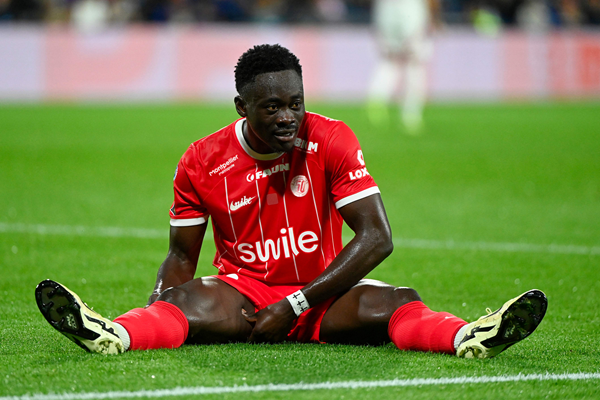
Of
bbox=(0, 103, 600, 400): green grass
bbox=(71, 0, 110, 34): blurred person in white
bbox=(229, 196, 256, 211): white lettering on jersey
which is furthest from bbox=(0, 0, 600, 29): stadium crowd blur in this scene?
bbox=(229, 196, 256, 211): white lettering on jersey

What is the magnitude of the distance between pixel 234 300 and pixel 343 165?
0.79 meters

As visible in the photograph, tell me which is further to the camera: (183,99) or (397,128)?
(183,99)

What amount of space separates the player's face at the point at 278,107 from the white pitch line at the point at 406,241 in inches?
121

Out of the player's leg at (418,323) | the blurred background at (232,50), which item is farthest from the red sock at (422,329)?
the blurred background at (232,50)

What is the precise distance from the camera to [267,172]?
4062 millimetres

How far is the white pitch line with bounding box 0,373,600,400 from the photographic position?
9.91ft

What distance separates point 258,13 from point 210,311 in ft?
67.5

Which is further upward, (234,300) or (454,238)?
(234,300)

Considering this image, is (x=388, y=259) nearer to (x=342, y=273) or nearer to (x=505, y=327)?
(x=342, y=273)

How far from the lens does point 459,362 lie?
349cm

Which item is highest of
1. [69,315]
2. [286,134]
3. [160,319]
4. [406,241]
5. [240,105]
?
[240,105]

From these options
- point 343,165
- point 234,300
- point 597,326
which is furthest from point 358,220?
point 597,326

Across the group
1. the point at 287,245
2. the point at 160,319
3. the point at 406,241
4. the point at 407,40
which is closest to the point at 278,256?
the point at 287,245

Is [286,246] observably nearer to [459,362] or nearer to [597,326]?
[459,362]
